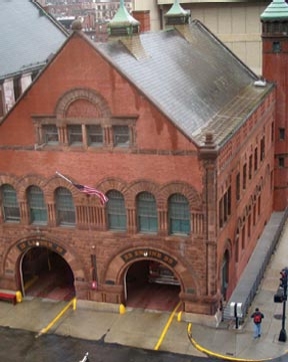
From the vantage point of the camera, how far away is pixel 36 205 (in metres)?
33.9

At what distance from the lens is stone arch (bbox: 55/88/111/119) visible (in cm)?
3036

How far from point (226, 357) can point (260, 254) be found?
12.7 metres

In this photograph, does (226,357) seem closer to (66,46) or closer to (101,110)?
(101,110)

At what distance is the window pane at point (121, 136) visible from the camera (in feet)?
101

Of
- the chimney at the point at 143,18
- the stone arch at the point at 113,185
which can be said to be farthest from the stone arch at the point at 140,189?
the chimney at the point at 143,18

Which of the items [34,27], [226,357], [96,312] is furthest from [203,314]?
[34,27]

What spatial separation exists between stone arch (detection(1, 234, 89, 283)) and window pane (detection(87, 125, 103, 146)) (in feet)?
20.2

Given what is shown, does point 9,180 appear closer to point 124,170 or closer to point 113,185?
point 113,185

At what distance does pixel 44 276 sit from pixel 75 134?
37.3 feet

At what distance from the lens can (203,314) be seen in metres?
31.9

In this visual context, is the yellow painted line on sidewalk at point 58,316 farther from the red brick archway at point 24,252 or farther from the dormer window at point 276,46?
the dormer window at point 276,46

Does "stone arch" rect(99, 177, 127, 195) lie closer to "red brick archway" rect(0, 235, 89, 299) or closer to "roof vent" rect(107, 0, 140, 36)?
"red brick archway" rect(0, 235, 89, 299)

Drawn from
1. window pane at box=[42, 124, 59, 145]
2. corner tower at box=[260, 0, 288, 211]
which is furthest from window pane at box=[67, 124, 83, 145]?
corner tower at box=[260, 0, 288, 211]

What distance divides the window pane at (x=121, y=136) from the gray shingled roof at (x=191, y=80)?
2.26 meters
